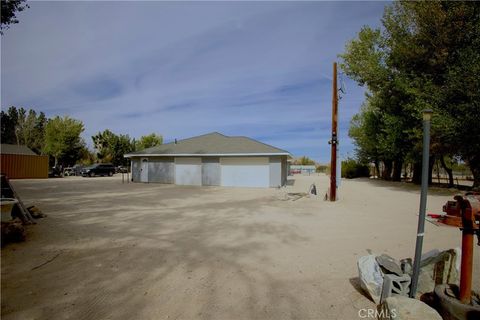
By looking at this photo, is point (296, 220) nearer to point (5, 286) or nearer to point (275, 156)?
point (5, 286)

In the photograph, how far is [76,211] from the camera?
10016 millimetres

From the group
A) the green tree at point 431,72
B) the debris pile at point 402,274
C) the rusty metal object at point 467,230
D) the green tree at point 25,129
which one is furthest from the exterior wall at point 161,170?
the green tree at point 25,129

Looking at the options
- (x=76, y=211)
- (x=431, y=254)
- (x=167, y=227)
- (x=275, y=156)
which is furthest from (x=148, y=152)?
(x=431, y=254)

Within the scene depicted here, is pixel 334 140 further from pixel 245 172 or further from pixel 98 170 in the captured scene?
pixel 98 170

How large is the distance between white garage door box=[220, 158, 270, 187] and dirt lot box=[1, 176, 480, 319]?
12422mm

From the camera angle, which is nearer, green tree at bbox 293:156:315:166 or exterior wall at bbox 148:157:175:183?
exterior wall at bbox 148:157:175:183

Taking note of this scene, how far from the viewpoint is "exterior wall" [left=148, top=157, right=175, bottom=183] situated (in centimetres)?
2486

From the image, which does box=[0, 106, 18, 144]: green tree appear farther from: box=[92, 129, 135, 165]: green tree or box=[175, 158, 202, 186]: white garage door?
box=[175, 158, 202, 186]: white garage door

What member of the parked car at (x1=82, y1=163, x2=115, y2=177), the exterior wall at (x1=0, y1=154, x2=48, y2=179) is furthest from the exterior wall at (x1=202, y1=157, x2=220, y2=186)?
the exterior wall at (x1=0, y1=154, x2=48, y2=179)

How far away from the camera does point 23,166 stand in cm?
3088

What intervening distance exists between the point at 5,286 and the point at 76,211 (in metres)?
6.55

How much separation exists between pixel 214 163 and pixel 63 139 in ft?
88.0

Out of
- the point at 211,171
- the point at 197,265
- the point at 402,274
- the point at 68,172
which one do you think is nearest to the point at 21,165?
the point at 68,172

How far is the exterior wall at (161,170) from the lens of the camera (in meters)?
24.9
